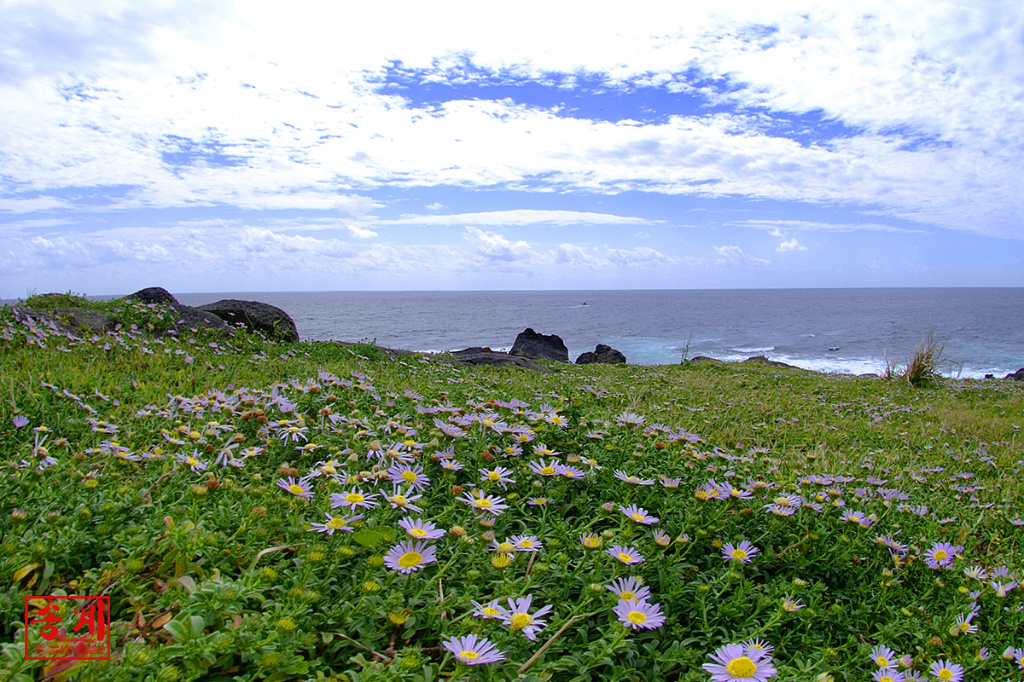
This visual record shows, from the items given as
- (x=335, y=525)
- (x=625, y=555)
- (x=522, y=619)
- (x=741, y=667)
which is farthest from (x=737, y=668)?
(x=335, y=525)

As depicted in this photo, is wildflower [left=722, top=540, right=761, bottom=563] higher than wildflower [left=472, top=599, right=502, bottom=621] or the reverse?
the reverse

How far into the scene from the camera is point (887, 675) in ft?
5.18

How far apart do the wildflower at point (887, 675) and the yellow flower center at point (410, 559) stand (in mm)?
1261

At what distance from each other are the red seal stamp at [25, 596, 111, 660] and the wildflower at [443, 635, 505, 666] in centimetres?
72

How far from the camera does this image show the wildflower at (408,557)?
4.91 ft

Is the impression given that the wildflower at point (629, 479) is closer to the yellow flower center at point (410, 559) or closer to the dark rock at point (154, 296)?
the yellow flower center at point (410, 559)

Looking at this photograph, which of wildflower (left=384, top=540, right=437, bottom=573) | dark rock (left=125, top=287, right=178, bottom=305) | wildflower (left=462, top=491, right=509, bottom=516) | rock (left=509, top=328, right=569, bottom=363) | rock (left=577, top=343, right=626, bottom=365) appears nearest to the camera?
wildflower (left=384, top=540, right=437, bottom=573)

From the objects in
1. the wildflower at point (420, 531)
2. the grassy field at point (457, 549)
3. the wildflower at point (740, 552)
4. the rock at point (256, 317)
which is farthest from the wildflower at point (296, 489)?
the rock at point (256, 317)

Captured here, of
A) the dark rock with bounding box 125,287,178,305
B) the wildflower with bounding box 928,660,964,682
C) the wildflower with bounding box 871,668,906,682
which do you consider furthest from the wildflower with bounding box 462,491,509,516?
the dark rock with bounding box 125,287,178,305

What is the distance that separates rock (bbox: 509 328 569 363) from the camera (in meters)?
19.8

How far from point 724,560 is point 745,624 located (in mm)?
333

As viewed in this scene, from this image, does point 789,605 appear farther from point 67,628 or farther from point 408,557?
point 67,628

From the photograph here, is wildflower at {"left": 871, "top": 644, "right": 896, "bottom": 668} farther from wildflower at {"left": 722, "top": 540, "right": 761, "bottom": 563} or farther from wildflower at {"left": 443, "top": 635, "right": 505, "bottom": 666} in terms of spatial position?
wildflower at {"left": 443, "top": 635, "right": 505, "bottom": 666}

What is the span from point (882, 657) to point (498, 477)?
1.24 metres
